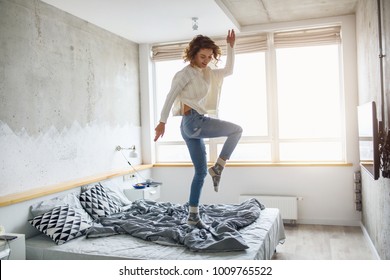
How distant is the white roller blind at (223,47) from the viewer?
16.6 feet

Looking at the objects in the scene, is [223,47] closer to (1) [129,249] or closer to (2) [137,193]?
(2) [137,193]

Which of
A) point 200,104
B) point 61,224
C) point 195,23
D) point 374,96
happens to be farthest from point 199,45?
point 195,23

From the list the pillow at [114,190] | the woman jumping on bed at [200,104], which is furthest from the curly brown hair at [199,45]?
the pillow at [114,190]

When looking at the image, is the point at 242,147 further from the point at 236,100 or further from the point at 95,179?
the point at 95,179

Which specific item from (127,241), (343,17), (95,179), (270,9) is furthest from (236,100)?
(127,241)

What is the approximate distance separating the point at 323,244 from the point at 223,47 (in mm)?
2791

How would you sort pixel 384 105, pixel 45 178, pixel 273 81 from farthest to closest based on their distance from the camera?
pixel 273 81, pixel 45 178, pixel 384 105

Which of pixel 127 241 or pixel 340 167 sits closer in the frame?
pixel 127 241

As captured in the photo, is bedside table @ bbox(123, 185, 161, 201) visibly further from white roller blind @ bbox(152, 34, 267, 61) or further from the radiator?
white roller blind @ bbox(152, 34, 267, 61)

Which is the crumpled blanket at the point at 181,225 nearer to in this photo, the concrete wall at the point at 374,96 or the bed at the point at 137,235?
the bed at the point at 137,235

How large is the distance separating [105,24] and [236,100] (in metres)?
1.96

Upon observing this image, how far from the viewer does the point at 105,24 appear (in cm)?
435

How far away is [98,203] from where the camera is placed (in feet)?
11.8

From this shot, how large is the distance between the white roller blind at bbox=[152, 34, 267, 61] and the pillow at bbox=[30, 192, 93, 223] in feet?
8.44
